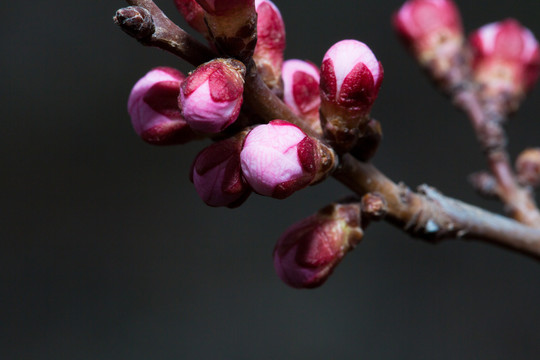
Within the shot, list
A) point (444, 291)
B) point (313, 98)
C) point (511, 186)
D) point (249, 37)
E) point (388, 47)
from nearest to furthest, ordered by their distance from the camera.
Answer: point (249, 37), point (313, 98), point (511, 186), point (444, 291), point (388, 47)

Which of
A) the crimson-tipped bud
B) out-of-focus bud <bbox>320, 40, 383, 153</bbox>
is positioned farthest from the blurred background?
out-of-focus bud <bbox>320, 40, 383, 153</bbox>

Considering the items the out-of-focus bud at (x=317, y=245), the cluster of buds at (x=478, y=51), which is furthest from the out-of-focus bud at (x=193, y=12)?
the cluster of buds at (x=478, y=51)

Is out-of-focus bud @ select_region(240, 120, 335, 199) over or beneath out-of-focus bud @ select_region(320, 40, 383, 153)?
beneath

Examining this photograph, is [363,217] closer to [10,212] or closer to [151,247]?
[151,247]

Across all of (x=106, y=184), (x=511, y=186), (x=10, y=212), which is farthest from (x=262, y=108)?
(x=10, y=212)

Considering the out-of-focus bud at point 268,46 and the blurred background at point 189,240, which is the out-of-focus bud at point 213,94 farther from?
the blurred background at point 189,240

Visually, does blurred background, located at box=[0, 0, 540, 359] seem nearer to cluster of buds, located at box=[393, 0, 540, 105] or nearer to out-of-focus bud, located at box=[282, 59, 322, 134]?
cluster of buds, located at box=[393, 0, 540, 105]
